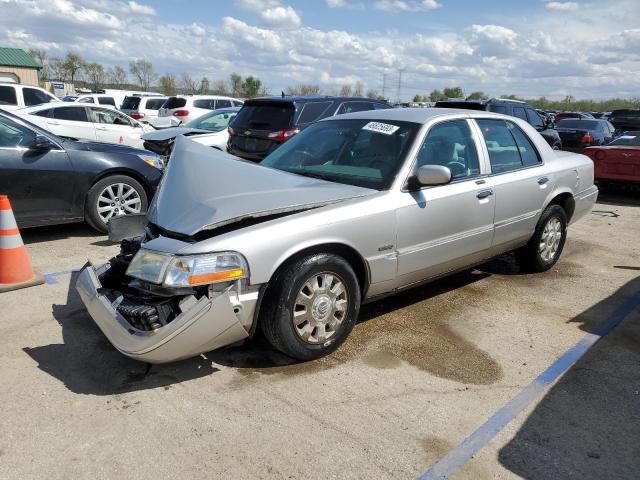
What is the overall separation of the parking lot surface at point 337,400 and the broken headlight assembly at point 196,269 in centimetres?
69

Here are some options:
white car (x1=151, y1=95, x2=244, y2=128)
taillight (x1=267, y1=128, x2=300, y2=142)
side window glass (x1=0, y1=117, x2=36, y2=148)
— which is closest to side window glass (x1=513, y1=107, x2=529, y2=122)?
taillight (x1=267, y1=128, x2=300, y2=142)

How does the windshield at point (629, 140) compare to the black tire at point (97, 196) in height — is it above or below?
above

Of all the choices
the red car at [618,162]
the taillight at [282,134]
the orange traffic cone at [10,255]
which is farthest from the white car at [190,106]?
the orange traffic cone at [10,255]

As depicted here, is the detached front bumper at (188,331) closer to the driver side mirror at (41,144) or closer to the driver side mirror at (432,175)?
the driver side mirror at (432,175)

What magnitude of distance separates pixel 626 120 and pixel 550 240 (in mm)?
16950

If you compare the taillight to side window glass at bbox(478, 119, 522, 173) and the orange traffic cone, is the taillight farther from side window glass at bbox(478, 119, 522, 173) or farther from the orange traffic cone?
the orange traffic cone

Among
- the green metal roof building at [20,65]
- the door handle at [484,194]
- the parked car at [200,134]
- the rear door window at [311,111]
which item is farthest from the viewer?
the green metal roof building at [20,65]

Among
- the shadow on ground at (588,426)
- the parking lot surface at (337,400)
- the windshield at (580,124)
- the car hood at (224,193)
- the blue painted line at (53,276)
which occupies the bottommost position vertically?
the blue painted line at (53,276)

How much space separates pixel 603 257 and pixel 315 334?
4542mm

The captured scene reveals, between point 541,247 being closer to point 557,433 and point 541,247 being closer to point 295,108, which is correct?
point 557,433

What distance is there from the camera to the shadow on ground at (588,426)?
8.62ft

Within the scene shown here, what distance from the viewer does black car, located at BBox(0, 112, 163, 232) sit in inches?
226

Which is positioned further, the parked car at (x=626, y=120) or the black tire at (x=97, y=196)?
the parked car at (x=626, y=120)

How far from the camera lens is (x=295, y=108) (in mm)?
8594
